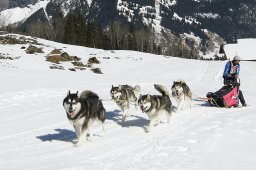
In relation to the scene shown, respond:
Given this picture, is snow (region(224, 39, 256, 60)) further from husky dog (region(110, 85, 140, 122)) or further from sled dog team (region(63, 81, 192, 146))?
husky dog (region(110, 85, 140, 122))

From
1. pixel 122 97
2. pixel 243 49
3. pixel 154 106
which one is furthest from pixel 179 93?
pixel 243 49

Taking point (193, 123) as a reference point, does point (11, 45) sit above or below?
above

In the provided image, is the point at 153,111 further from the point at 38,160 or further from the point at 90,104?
the point at 38,160

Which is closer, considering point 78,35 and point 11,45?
point 11,45

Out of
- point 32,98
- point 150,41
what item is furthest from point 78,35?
point 32,98

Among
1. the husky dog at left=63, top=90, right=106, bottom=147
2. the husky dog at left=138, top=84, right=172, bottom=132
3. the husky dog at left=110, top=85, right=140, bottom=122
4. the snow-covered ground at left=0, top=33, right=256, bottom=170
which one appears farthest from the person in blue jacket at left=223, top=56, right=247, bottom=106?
the husky dog at left=63, top=90, right=106, bottom=147

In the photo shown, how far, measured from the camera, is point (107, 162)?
8.55m

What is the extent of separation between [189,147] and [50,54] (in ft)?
134

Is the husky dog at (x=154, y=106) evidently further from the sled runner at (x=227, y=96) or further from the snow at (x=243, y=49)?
the snow at (x=243, y=49)

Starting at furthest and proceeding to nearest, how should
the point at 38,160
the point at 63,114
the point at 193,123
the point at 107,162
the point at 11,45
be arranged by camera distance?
the point at 11,45
the point at 63,114
the point at 193,123
the point at 38,160
the point at 107,162

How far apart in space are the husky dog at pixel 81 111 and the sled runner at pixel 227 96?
21.3 feet

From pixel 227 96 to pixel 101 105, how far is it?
6.46 metres

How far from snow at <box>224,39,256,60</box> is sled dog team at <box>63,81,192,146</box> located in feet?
187

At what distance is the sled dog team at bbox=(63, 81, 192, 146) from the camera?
991cm
